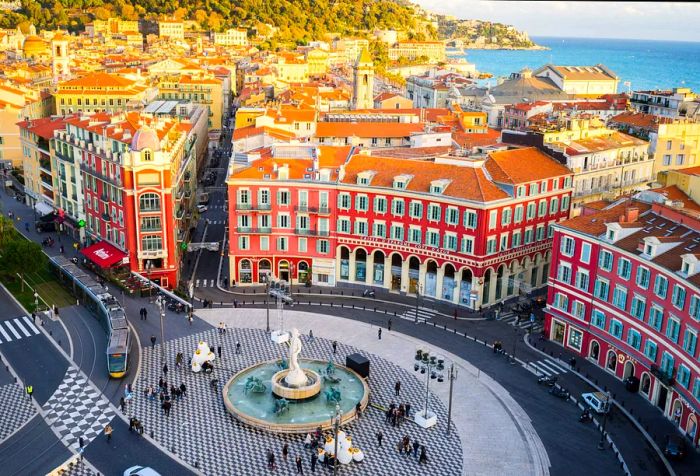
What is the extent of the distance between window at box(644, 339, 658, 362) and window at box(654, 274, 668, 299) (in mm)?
3692

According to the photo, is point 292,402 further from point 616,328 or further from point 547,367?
point 616,328

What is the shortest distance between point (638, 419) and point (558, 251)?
1631cm

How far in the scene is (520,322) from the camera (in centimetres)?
6881

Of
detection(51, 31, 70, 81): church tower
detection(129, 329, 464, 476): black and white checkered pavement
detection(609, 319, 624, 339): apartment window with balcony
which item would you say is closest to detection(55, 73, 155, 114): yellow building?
detection(51, 31, 70, 81): church tower

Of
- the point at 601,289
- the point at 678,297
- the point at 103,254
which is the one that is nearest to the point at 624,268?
the point at 601,289

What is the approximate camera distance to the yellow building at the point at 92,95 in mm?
121688

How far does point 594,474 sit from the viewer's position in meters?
45.3

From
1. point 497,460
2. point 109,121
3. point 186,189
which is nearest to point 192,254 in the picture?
point 186,189

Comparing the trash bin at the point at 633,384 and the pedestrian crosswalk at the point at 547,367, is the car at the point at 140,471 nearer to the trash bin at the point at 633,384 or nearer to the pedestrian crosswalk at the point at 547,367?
the pedestrian crosswalk at the point at 547,367

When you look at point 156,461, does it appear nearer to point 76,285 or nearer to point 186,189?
point 76,285

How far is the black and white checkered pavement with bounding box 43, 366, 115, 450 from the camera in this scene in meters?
48.2

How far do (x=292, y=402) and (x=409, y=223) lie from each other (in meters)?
26.4

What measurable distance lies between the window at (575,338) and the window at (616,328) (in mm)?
3898

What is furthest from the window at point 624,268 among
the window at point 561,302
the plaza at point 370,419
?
the plaza at point 370,419
